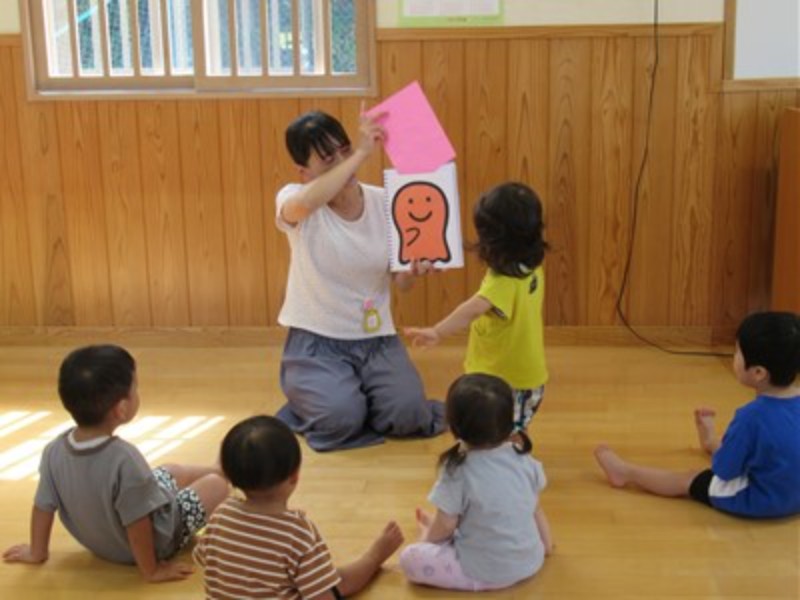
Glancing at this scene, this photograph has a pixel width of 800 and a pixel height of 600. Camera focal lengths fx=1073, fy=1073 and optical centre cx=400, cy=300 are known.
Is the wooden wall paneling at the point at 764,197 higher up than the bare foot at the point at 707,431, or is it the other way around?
the wooden wall paneling at the point at 764,197

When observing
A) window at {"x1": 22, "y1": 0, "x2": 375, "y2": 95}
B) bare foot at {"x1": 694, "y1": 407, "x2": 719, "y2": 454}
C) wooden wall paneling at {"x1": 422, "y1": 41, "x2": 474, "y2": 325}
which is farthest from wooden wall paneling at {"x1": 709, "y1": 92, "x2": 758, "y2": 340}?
window at {"x1": 22, "y1": 0, "x2": 375, "y2": 95}

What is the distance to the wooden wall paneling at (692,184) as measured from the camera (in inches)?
136

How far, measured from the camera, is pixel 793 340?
2.24 metres

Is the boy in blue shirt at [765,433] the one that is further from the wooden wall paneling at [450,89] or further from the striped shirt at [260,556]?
the wooden wall paneling at [450,89]

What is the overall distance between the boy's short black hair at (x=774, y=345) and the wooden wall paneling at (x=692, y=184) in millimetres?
1314

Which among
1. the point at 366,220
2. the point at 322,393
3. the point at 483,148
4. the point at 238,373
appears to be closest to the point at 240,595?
the point at 322,393

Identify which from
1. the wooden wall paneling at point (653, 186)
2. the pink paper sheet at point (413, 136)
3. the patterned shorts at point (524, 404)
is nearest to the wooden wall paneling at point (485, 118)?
the wooden wall paneling at point (653, 186)

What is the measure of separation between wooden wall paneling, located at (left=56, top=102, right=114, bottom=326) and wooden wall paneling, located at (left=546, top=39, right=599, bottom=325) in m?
1.54

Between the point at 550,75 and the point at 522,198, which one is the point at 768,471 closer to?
the point at 522,198

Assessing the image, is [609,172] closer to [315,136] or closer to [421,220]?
[421,220]

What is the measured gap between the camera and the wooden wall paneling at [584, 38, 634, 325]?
346cm

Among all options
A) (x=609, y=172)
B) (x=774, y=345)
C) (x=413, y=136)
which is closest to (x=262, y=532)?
(x=774, y=345)

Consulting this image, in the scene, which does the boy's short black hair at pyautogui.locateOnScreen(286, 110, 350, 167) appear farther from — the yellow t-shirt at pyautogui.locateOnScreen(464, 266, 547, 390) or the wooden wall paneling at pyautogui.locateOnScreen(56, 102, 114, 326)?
the wooden wall paneling at pyautogui.locateOnScreen(56, 102, 114, 326)

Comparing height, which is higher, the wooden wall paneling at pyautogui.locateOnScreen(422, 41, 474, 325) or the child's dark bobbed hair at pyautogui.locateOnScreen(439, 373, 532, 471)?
the wooden wall paneling at pyautogui.locateOnScreen(422, 41, 474, 325)
